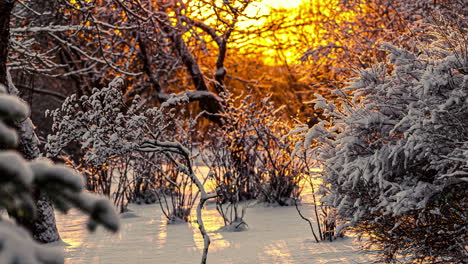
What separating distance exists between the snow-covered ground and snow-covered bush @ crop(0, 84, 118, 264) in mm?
4343

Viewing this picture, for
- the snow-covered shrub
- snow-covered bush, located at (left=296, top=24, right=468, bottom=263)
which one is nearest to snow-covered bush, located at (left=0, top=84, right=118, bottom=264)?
snow-covered bush, located at (left=296, top=24, right=468, bottom=263)

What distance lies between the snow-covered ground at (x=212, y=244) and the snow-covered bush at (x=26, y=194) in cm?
434

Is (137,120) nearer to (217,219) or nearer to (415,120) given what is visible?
(415,120)

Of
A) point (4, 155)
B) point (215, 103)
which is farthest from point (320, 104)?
point (215, 103)

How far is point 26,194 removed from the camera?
1277 millimetres

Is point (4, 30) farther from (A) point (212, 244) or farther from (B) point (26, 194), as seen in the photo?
(B) point (26, 194)

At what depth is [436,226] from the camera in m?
4.20

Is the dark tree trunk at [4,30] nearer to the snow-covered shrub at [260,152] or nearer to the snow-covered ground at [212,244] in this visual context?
the snow-covered ground at [212,244]

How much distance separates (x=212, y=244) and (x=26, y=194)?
547 cm

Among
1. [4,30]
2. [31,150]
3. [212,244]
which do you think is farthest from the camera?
[212,244]

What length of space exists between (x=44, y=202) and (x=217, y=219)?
2848 mm

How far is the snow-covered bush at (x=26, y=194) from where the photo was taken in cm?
109

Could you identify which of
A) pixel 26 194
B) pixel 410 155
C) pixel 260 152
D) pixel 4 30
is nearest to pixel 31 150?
pixel 4 30

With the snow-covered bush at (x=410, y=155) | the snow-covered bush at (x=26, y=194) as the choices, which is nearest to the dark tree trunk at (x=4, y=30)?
the snow-covered bush at (x=410, y=155)
